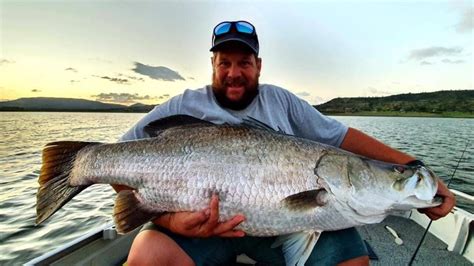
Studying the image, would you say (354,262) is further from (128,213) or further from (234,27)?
(234,27)

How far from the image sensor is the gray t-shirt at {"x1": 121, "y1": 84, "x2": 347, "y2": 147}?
366cm

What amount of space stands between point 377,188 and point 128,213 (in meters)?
1.97

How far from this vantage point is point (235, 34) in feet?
11.9

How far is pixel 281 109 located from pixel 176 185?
145 centimetres

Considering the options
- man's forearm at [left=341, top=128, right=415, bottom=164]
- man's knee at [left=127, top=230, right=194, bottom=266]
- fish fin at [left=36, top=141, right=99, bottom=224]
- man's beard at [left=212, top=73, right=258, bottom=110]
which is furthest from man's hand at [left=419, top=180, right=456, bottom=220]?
fish fin at [left=36, top=141, right=99, bottom=224]

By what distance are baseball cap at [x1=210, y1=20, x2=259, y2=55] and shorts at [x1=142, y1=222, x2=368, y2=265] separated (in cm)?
183

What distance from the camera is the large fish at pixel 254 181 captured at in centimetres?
278

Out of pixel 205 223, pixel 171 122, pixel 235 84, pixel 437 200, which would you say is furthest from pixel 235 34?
pixel 437 200

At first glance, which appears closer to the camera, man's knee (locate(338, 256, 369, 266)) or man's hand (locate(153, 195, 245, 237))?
man's hand (locate(153, 195, 245, 237))

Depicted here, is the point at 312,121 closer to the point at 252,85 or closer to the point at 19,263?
the point at 252,85

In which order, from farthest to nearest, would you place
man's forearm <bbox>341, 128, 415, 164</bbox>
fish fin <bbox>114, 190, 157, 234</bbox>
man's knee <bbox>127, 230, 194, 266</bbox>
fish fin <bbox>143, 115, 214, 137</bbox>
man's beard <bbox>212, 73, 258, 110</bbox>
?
man's beard <bbox>212, 73, 258, 110</bbox> → man's forearm <bbox>341, 128, 415, 164</bbox> → fish fin <bbox>143, 115, 214, 137</bbox> → fish fin <bbox>114, 190, 157, 234</bbox> → man's knee <bbox>127, 230, 194, 266</bbox>

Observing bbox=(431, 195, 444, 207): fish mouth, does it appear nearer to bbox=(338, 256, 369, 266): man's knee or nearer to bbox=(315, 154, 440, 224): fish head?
bbox=(315, 154, 440, 224): fish head

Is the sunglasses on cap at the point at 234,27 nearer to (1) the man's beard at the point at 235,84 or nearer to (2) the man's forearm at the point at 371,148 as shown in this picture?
(1) the man's beard at the point at 235,84

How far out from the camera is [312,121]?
3.79 meters
